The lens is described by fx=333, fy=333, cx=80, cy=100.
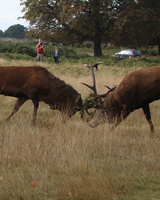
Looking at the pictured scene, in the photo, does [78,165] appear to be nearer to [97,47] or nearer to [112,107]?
[112,107]

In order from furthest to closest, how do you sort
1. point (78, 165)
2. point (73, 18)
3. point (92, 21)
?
point (92, 21), point (73, 18), point (78, 165)

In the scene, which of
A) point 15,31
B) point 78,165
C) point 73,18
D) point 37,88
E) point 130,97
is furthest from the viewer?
point 15,31

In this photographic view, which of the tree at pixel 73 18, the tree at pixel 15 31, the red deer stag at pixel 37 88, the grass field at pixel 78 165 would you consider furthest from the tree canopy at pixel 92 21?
the tree at pixel 15 31

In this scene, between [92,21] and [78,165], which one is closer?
[78,165]

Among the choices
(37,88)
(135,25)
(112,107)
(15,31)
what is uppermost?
(15,31)

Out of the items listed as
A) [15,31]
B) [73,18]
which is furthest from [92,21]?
[15,31]

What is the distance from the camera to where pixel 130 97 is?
712 centimetres

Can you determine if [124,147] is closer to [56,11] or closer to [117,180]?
[117,180]

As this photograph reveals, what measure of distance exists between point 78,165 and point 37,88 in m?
3.56

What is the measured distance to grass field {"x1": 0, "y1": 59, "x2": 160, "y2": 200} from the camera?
152 inches

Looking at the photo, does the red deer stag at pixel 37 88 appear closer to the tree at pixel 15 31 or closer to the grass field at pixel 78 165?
the grass field at pixel 78 165

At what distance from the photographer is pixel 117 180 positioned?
4.13m

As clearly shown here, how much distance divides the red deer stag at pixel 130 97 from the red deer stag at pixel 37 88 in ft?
1.99

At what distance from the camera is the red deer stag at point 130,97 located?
6.73m
